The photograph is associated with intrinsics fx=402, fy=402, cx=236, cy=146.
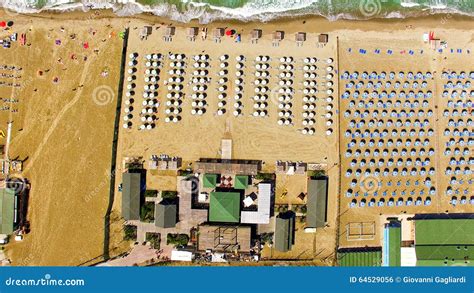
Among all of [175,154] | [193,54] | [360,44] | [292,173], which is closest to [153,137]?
[175,154]

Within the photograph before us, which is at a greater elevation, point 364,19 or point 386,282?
point 364,19

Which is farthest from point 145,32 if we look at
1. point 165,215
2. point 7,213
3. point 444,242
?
point 444,242

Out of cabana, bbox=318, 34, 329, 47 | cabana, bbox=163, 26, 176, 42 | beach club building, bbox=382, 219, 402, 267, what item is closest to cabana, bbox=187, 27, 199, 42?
cabana, bbox=163, 26, 176, 42

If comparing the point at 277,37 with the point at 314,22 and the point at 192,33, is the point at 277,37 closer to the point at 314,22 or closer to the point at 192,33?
the point at 314,22

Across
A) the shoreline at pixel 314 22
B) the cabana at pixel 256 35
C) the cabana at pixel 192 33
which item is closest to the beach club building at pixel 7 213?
the shoreline at pixel 314 22

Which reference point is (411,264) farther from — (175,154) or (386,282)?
(175,154)
